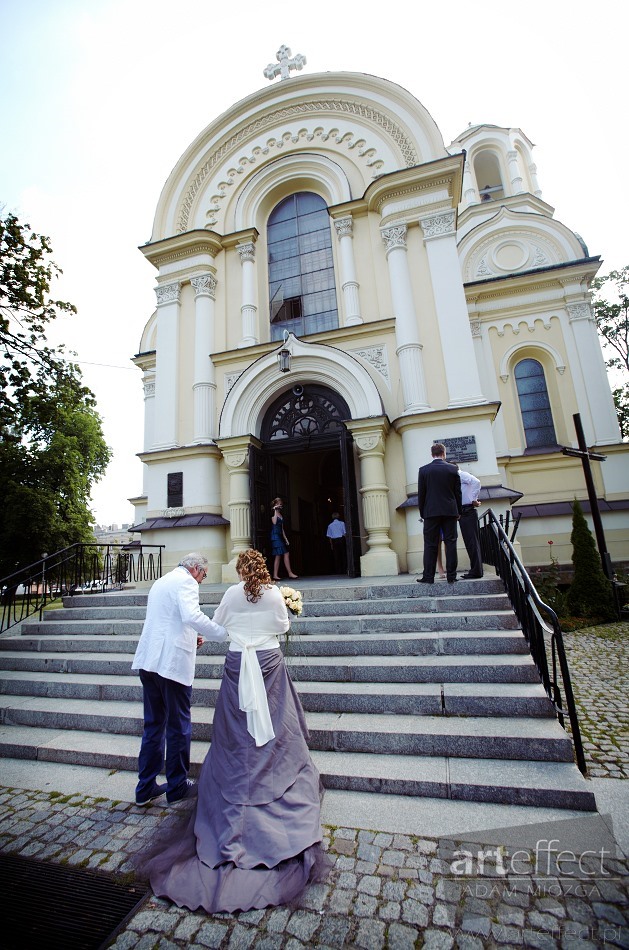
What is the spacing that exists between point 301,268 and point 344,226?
152 centimetres

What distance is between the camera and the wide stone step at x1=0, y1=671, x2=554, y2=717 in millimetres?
4039

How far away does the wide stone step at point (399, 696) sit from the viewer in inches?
159

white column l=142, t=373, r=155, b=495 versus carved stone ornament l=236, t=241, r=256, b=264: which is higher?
carved stone ornament l=236, t=241, r=256, b=264

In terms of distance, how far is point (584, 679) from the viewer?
239 inches

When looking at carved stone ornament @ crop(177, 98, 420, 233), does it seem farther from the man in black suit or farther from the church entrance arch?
the man in black suit

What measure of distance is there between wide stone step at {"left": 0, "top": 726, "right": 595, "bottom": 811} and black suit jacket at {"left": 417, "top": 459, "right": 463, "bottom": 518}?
3.43 meters

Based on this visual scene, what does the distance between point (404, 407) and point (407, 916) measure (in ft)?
28.1

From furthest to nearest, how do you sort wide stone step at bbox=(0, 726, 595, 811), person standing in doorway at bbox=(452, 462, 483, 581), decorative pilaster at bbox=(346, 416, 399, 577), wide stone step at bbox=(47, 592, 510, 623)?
1. decorative pilaster at bbox=(346, 416, 399, 577)
2. person standing in doorway at bbox=(452, 462, 483, 581)
3. wide stone step at bbox=(47, 592, 510, 623)
4. wide stone step at bbox=(0, 726, 595, 811)

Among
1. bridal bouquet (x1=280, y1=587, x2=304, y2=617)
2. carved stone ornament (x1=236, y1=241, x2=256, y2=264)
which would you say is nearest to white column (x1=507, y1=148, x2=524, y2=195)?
carved stone ornament (x1=236, y1=241, x2=256, y2=264)

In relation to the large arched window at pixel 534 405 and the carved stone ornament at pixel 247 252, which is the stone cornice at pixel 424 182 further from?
the large arched window at pixel 534 405

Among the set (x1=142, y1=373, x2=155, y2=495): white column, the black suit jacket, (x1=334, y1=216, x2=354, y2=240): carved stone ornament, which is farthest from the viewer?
(x1=142, y1=373, x2=155, y2=495): white column

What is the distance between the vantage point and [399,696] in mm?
4301

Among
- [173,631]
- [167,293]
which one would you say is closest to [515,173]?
[167,293]

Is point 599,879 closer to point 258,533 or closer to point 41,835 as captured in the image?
point 41,835
